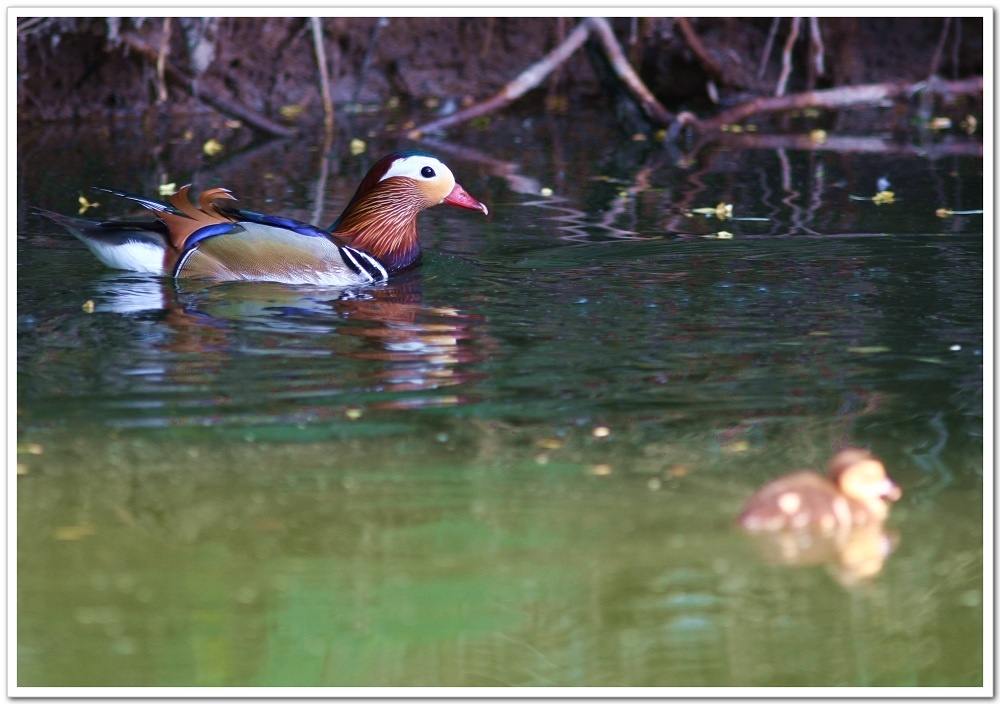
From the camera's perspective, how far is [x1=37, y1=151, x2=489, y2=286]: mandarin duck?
7.44 metres

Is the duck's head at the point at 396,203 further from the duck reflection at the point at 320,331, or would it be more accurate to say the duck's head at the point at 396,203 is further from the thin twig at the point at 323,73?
the thin twig at the point at 323,73

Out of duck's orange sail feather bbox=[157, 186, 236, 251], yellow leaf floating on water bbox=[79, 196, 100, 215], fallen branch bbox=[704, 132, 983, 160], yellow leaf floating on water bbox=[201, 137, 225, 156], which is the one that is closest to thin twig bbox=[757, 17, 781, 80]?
fallen branch bbox=[704, 132, 983, 160]

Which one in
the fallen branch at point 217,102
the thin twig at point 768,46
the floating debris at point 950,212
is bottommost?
the floating debris at point 950,212

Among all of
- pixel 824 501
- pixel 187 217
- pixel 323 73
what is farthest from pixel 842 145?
pixel 824 501

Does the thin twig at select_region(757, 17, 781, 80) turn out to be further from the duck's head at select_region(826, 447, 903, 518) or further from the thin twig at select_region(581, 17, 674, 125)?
the duck's head at select_region(826, 447, 903, 518)

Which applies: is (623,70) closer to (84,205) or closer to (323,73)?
(323,73)

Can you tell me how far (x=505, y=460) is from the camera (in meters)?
5.02

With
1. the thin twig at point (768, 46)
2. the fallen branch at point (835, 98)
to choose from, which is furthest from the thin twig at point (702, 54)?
the fallen branch at point (835, 98)

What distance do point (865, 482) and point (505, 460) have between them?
1206mm

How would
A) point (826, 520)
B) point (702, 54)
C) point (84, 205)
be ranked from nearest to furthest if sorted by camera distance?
point (826, 520)
point (84, 205)
point (702, 54)

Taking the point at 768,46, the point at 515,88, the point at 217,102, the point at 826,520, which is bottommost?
the point at 826,520

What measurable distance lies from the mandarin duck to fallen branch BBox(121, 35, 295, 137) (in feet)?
17.9

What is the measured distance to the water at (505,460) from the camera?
3.95 metres

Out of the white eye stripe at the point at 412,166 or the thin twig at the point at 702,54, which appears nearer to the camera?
the white eye stripe at the point at 412,166
